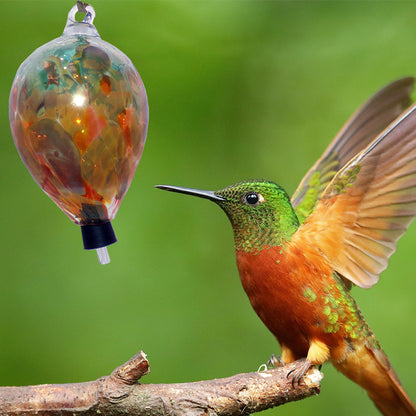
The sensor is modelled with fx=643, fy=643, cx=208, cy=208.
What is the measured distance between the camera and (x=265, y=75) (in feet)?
14.6

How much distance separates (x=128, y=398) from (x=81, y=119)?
794 mm

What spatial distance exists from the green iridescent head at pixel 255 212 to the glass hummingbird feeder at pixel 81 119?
0.36m

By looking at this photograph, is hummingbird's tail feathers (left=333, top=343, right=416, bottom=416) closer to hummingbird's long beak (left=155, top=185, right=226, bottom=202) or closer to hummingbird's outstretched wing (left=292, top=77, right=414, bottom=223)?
hummingbird's outstretched wing (left=292, top=77, right=414, bottom=223)

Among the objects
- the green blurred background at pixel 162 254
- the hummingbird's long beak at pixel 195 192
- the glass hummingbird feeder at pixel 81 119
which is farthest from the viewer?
the green blurred background at pixel 162 254

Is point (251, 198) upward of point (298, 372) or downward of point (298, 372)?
upward

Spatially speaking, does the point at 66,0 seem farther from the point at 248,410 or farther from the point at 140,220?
the point at 248,410

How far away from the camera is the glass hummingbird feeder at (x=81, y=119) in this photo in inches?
67.7

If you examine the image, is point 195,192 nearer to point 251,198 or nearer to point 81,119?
point 251,198

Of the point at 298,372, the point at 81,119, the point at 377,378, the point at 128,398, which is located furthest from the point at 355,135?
the point at 128,398

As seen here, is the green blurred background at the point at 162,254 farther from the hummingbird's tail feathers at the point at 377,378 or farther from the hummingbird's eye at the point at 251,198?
the hummingbird's eye at the point at 251,198

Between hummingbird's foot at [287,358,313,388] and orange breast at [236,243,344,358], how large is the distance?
11 cm

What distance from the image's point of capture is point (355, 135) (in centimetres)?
265

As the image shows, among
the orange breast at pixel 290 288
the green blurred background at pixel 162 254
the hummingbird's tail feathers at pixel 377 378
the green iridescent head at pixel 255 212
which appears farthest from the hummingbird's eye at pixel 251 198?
the green blurred background at pixel 162 254

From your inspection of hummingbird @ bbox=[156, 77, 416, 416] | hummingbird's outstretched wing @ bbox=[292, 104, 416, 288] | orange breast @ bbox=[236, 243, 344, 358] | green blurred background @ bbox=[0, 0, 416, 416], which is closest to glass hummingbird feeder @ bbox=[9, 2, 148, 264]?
hummingbird @ bbox=[156, 77, 416, 416]
